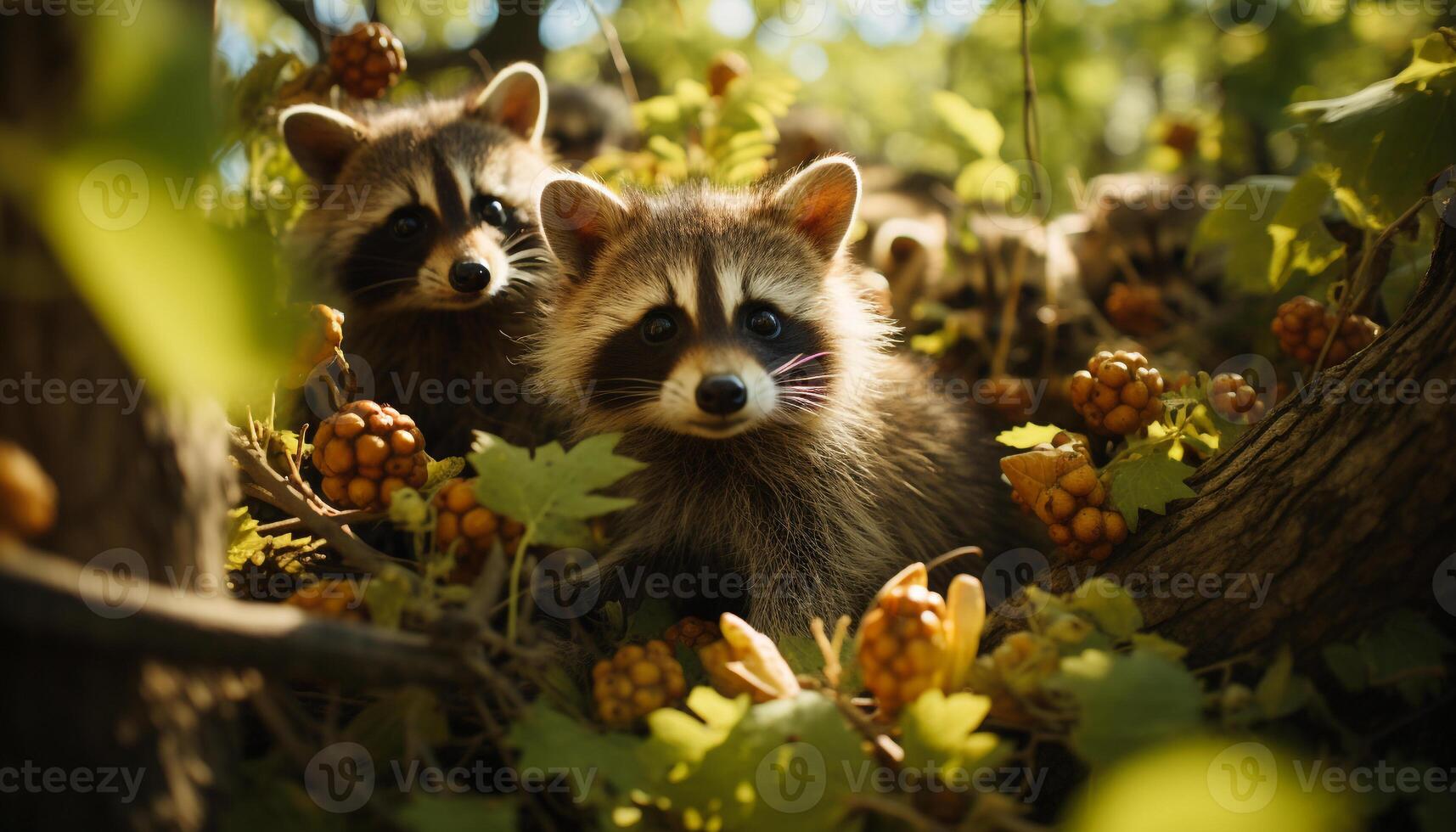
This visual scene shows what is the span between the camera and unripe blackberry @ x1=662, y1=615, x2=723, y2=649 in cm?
243

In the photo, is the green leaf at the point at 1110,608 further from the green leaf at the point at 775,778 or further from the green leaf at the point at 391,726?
the green leaf at the point at 391,726

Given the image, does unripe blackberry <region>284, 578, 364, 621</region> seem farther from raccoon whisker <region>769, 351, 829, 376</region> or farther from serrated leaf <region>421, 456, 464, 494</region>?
raccoon whisker <region>769, 351, 829, 376</region>

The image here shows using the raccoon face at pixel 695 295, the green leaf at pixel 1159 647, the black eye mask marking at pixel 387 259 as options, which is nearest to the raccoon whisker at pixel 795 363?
the raccoon face at pixel 695 295

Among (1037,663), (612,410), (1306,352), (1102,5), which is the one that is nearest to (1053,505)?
(1037,663)

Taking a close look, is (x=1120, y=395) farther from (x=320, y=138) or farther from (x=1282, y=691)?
(x=320, y=138)

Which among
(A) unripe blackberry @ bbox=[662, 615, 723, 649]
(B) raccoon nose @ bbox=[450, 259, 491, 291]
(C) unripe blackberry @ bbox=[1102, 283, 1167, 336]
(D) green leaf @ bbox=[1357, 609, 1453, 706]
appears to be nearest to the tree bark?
(D) green leaf @ bbox=[1357, 609, 1453, 706]

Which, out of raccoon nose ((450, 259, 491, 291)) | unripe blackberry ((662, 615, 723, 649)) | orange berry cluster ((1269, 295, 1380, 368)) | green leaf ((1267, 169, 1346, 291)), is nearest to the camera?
unripe blackberry ((662, 615, 723, 649))

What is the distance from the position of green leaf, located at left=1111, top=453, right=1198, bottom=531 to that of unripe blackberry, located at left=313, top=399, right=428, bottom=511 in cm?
167

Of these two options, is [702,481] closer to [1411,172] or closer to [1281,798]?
[1281,798]

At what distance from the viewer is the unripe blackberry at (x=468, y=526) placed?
6.70ft

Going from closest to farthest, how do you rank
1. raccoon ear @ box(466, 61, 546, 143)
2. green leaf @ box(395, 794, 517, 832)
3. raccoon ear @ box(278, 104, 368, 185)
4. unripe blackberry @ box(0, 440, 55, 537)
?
unripe blackberry @ box(0, 440, 55, 537), green leaf @ box(395, 794, 517, 832), raccoon ear @ box(278, 104, 368, 185), raccoon ear @ box(466, 61, 546, 143)

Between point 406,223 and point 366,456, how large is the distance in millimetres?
1693

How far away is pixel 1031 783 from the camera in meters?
1.81

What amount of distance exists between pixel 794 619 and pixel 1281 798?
1.37 metres
